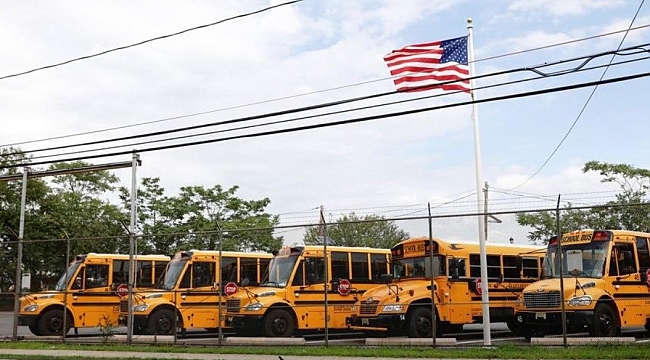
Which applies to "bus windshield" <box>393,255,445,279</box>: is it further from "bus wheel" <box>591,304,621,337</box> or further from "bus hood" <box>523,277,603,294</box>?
"bus wheel" <box>591,304,621,337</box>

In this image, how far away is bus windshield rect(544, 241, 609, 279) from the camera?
1611 centimetres

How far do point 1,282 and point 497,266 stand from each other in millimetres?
16225

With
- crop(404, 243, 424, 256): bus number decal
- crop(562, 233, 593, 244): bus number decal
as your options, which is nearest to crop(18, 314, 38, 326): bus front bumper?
crop(404, 243, 424, 256): bus number decal

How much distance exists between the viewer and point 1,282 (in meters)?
24.0

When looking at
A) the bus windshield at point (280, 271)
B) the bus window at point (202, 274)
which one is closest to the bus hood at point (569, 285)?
the bus windshield at point (280, 271)

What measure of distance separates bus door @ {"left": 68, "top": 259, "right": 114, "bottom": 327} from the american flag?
39.1 feet

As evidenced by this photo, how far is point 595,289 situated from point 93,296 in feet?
50.1

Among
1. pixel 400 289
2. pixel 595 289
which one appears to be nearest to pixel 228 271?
pixel 400 289

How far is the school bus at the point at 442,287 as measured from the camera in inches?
695

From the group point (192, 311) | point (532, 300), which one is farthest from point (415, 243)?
point (192, 311)

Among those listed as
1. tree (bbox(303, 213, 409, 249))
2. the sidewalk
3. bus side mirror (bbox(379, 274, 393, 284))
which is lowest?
the sidewalk

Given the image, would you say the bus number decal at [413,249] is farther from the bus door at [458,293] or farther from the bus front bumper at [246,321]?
the bus front bumper at [246,321]

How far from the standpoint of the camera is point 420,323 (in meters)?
17.7

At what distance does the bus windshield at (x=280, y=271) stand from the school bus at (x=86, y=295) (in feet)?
15.4
